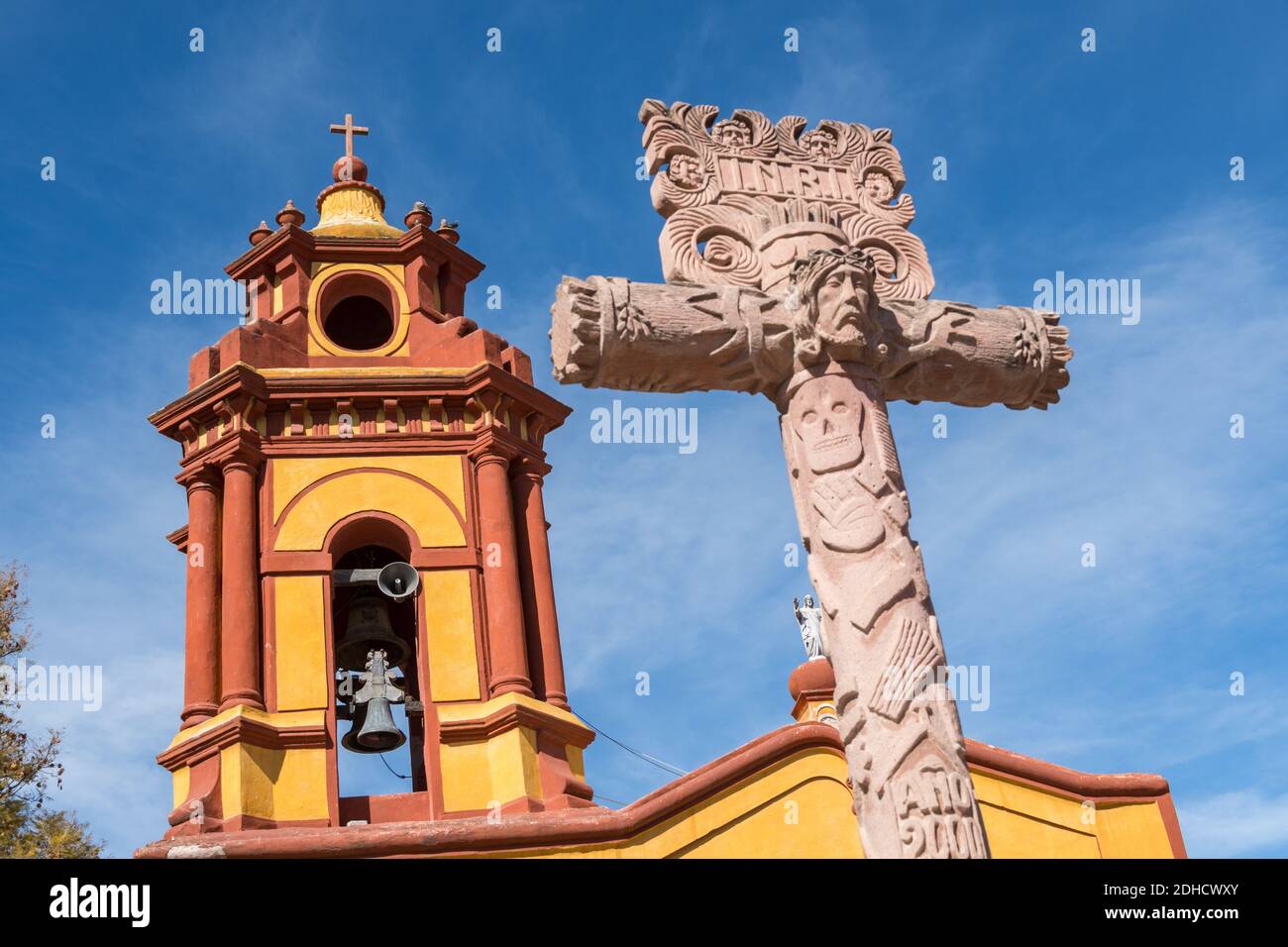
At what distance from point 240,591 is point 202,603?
1.42ft

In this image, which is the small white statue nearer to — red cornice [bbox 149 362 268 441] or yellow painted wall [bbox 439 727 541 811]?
yellow painted wall [bbox 439 727 541 811]

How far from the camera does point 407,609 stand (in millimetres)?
15156

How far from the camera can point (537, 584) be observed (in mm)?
14320

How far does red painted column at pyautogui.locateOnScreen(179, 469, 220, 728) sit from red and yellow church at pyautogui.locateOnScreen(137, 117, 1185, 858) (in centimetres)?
2

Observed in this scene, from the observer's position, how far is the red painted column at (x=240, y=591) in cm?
1299

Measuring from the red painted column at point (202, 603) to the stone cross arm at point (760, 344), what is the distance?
29.9 feet

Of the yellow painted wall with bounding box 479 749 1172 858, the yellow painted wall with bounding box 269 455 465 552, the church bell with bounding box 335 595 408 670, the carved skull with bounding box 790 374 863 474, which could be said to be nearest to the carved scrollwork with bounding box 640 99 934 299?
the carved skull with bounding box 790 374 863 474

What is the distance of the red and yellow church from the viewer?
41.6 feet

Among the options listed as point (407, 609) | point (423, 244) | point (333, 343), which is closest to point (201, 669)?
point (407, 609)

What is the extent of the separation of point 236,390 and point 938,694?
1088 centimetres

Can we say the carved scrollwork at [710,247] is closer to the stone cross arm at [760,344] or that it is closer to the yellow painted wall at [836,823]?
the stone cross arm at [760,344]

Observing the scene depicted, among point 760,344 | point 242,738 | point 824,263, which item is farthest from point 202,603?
point 824,263

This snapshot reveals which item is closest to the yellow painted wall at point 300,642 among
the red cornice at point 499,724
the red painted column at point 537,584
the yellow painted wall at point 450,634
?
the yellow painted wall at point 450,634
